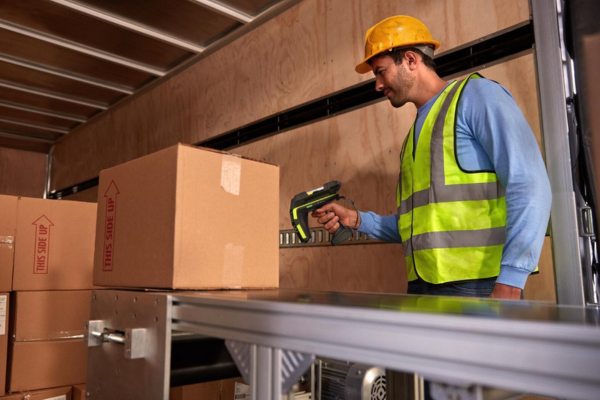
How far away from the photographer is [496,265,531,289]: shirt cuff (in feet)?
4.39

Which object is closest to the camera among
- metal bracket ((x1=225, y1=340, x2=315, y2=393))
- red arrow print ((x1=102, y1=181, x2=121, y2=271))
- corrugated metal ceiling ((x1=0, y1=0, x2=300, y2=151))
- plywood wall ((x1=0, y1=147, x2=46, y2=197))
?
metal bracket ((x1=225, y1=340, x2=315, y2=393))

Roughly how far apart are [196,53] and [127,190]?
99.4 inches

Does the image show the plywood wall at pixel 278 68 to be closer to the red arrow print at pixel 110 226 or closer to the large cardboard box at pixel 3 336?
the red arrow print at pixel 110 226

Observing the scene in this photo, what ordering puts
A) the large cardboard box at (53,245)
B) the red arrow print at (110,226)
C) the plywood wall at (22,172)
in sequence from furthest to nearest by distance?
the plywood wall at (22,172) < the large cardboard box at (53,245) < the red arrow print at (110,226)

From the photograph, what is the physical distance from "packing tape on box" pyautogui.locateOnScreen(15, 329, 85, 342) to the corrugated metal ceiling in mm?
1957

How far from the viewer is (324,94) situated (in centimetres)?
274

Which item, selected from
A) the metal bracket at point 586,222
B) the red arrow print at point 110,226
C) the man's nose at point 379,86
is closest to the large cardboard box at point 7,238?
the red arrow print at point 110,226

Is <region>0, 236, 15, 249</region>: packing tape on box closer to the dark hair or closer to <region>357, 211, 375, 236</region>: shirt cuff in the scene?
<region>357, 211, 375, 236</region>: shirt cuff

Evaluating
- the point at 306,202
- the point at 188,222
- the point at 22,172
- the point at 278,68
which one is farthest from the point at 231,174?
the point at 22,172

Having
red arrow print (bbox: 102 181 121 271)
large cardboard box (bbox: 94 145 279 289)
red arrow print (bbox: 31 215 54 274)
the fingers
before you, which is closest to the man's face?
the fingers

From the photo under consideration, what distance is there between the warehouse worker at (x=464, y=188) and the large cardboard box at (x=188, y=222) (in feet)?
1.32

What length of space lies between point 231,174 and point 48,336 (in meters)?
1.58

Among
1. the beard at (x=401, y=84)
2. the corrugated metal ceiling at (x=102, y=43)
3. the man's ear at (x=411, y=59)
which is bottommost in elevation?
the beard at (x=401, y=84)

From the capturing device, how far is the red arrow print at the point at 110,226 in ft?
4.89
